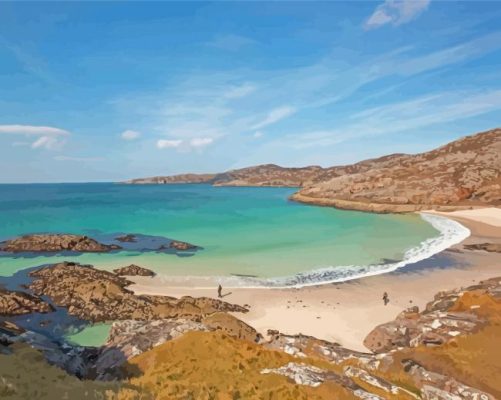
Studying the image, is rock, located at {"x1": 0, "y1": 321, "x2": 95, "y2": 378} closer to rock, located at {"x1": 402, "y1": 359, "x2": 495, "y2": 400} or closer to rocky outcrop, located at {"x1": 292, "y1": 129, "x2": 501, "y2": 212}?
rock, located at {"x1": 402, "y1": 359, "x2": 495, "y2": 400}

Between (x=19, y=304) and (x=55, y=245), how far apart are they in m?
24.6

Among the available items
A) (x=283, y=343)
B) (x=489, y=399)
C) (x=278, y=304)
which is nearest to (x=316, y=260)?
(x=278, y=304)

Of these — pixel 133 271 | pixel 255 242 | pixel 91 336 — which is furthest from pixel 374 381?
pixel 255 242

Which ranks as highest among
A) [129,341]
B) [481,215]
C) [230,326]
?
[129,341]

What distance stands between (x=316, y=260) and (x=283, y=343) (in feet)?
83.8

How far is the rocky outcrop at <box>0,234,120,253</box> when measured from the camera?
45562 millimetres

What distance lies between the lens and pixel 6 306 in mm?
23359

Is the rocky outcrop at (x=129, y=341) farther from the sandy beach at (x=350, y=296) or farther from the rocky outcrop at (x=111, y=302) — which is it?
the rocky outcrop at (x=111, y=302)

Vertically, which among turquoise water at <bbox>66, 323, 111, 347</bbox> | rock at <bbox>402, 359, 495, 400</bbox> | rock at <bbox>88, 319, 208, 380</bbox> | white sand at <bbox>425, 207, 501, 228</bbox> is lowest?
turquoise water at <bbox>66, 323, 111, 347</bbox>

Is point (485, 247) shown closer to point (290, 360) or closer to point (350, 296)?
point (350, 296)

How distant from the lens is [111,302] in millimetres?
24641

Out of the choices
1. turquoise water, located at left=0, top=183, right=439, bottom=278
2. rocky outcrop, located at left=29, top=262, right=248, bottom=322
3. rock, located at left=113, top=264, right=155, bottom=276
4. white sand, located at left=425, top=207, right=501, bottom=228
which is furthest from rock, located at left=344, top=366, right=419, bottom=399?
white sand, located at left=425, top=207, right=501, bottom=228

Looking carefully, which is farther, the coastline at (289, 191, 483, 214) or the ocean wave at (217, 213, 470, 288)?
the coastline at (289, 191, 483, 214)

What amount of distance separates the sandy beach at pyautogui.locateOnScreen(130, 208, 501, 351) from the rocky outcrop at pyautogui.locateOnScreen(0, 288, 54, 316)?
6.62m
